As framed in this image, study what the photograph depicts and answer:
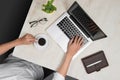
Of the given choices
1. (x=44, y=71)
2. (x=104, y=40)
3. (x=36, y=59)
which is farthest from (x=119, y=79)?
(x=44, y=71)

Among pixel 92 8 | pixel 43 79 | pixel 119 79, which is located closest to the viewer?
pixel 119 79

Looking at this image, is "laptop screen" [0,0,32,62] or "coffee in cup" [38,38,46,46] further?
"laptop screen" [0,0,32,62]

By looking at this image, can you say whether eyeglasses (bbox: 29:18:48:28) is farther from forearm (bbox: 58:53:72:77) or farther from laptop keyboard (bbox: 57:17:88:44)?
→ forearm (bbox: 58:53:72:77)

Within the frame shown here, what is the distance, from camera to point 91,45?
4.92ft

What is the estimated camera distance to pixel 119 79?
4.75 feet

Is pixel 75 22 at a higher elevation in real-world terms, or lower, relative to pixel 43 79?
higher

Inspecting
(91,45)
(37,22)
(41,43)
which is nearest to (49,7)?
(37,22)

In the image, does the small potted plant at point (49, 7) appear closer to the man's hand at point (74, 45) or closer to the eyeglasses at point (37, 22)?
the eyeglasses at point (37, 22)

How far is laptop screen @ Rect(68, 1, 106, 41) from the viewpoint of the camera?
1487mm

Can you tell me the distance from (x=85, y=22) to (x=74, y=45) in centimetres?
14

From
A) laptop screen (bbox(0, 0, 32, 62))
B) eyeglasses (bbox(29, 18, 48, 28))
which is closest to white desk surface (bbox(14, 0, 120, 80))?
eyeglasses (bbox(29, 18, 48, 28))

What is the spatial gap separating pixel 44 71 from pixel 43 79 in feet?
0.23

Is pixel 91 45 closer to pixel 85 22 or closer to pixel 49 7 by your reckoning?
pixel 85 22

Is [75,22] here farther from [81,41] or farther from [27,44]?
[27,44]
